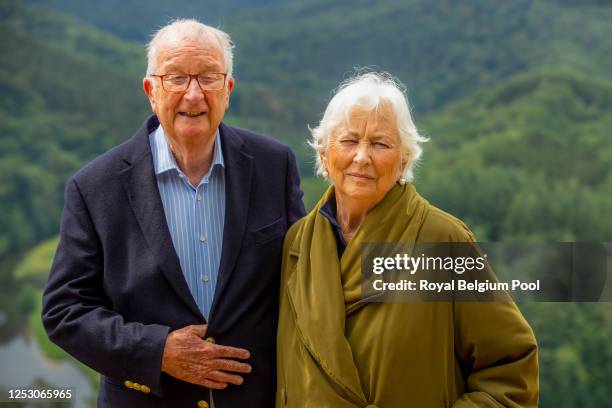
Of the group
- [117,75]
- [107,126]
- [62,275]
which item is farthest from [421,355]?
[117,75]

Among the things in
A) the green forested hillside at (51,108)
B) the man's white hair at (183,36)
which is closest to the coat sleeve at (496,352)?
the man's white hair at (183,36)

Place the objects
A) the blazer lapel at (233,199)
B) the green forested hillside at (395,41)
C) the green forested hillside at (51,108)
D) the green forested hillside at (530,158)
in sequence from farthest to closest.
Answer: the green forested hillside at (395,41) → the green forested hillside at (530,158) → the green forested hillside at (51,108) → the blazer lapel at (233,199)

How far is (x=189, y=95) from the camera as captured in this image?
87.3 inches

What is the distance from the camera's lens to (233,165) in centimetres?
239

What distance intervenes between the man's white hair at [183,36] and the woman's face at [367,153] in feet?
1.42

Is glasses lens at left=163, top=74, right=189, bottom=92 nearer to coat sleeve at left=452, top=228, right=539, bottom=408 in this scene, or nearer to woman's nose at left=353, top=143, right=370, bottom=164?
woman's nose at left=353, top=143, right=370, bottom=164

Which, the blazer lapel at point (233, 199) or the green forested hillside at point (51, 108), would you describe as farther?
the green forested hillside at point (51, 108)

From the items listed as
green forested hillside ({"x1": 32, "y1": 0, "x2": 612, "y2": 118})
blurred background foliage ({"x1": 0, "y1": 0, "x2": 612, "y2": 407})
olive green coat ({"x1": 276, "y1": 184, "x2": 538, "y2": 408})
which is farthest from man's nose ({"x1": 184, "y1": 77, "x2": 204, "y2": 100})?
green forested hillside ({"x1": 32, "y1": 0, "x2": 612, "y2": 118})

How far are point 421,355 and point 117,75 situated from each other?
76.6 feet

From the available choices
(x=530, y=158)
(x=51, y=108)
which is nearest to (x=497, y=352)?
(x=51, y=108)

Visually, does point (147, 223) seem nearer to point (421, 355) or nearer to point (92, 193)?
point (92, 193)

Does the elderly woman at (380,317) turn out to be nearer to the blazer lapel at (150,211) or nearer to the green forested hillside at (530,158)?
the blazer lapel at (150,211)

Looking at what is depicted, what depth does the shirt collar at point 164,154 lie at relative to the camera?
7.67 feet

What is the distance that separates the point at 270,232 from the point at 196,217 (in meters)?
0.21
